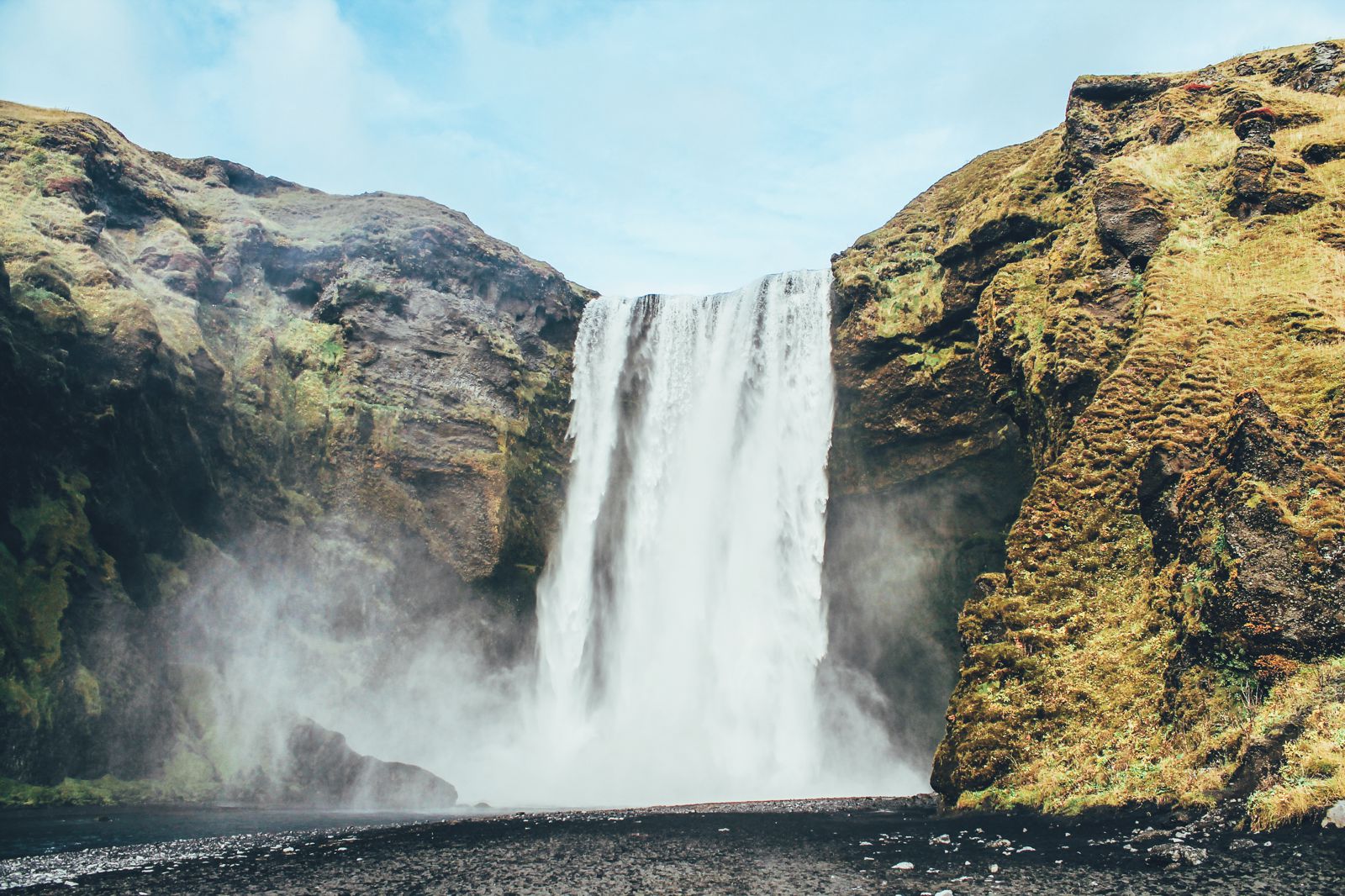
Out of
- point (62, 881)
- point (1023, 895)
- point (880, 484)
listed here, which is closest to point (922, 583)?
point (880, 484)

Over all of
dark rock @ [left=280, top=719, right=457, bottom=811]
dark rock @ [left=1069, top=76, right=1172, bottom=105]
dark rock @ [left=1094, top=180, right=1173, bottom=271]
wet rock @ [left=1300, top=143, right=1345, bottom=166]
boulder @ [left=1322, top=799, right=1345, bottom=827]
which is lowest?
dark rock @ [left=280, top=719, right=457, bottom=811]

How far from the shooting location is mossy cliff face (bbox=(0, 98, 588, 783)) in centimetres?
2378

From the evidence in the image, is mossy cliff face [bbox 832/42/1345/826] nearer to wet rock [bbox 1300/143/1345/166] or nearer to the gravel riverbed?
wet rock [bbox 1300/143/1345/166]

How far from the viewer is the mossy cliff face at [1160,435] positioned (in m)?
12.2

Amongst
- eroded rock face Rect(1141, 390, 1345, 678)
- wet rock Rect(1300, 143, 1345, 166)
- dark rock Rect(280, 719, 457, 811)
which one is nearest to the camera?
eroded rock face Rect(1141, 390, 1345, 678)

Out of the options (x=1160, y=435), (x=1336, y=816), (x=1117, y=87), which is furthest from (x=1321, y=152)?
(x=1336, y=816)

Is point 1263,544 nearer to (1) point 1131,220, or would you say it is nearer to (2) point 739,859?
(2) point 739,859

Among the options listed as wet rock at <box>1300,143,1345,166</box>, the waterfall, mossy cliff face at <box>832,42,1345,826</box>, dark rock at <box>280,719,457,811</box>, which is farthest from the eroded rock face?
dark rock at <box>280,719,457,811</box>

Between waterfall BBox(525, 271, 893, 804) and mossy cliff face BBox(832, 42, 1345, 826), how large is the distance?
580 cm

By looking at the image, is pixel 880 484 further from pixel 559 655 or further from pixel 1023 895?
pixel 1023 895

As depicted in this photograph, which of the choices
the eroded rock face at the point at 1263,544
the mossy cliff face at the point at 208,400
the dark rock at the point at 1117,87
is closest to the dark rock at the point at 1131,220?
the dark rock at the point at 1117,87

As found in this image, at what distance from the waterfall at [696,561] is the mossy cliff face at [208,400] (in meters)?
2.85

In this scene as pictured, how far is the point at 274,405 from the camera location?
108ft

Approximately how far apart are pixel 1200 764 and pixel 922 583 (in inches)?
707
